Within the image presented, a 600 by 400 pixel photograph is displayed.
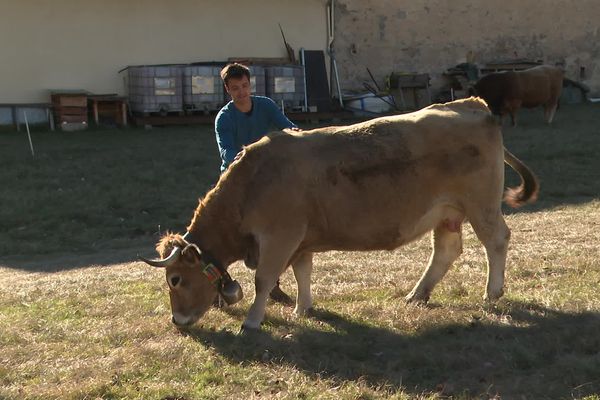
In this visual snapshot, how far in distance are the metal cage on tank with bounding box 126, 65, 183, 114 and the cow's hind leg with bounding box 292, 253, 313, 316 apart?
1414cm

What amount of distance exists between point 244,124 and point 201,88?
13.6 metres

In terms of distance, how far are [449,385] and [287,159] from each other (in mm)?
2142

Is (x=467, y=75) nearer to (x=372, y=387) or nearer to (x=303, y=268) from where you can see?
(x=303, y=268)

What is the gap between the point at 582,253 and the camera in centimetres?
841

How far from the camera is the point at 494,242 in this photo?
662cm

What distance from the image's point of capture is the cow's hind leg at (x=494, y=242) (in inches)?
257

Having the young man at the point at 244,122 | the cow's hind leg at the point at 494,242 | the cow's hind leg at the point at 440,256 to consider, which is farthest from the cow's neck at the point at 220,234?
the cow's hind leg at the point at 494,242

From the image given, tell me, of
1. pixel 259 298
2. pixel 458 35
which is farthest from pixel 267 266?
pixel 458 35

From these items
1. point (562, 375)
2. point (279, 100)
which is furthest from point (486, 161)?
point (279, 100)

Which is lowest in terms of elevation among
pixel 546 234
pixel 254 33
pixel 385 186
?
pixel 546 234

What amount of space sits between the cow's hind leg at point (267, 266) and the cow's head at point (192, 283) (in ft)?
0.57

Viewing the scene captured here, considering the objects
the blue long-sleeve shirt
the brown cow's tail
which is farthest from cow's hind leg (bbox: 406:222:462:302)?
the blue long-sleeve shirt

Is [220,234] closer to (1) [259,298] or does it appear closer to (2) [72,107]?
(1) [259,298]

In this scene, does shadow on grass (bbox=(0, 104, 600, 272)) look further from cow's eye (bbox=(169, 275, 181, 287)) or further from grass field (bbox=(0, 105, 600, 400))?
cow's eye (bbox=(169, 275, 181, 287))
